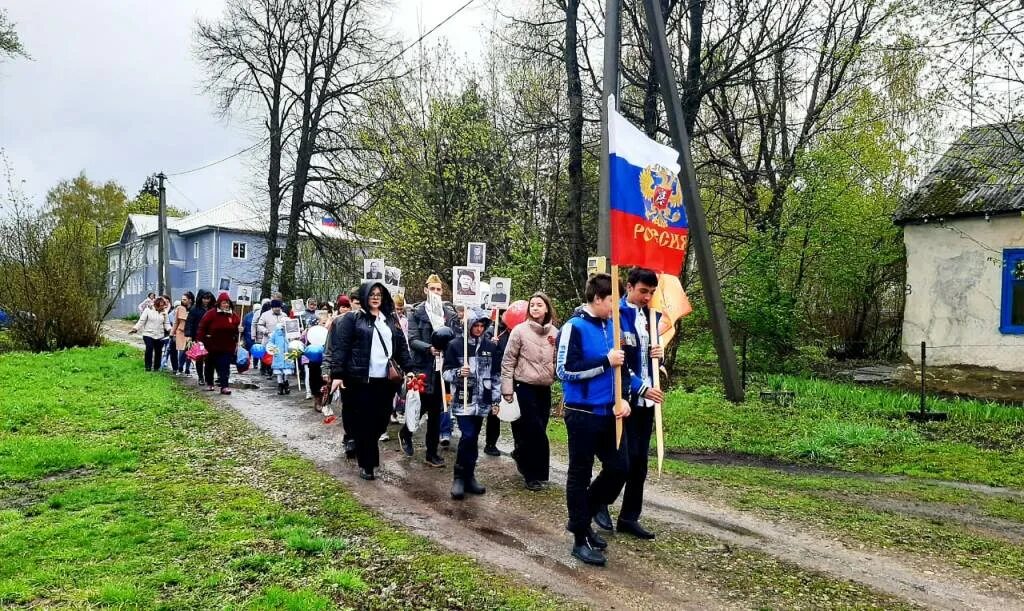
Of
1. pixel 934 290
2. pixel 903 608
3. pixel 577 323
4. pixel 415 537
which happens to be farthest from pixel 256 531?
pixel 934 290

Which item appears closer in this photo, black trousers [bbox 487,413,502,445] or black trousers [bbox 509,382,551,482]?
black trousers [bbox 509,382,551,482]

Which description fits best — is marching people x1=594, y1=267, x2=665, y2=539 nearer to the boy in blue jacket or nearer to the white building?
the boy in blue jacket

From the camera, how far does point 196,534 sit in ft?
17.8

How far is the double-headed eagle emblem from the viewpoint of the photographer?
18.4 feet

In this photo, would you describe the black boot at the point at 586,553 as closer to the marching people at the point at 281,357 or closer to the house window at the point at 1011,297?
the marching people at the point at 281,357

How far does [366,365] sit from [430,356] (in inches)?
41.3

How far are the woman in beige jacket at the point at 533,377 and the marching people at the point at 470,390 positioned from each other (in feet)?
1.33

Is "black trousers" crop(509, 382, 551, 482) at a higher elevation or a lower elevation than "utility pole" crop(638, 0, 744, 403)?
lower

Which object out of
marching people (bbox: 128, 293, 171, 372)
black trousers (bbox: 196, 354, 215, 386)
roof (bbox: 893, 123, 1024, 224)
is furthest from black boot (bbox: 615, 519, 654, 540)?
marching people (bbox: 128, 293, 171, 372)

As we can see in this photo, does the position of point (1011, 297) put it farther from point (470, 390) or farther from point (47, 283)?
point (47, 283)

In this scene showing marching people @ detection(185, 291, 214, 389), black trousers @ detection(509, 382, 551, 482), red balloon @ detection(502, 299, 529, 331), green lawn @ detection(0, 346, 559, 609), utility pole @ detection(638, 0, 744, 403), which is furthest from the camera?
marching people @ detection(185, 291, 214, 389)

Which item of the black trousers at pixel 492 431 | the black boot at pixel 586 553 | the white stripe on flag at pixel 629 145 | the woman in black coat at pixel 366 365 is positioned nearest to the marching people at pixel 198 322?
the black trousers at pixel 492 431

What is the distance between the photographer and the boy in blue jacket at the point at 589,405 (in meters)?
4.84

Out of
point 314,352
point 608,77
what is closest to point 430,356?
point 608,77
